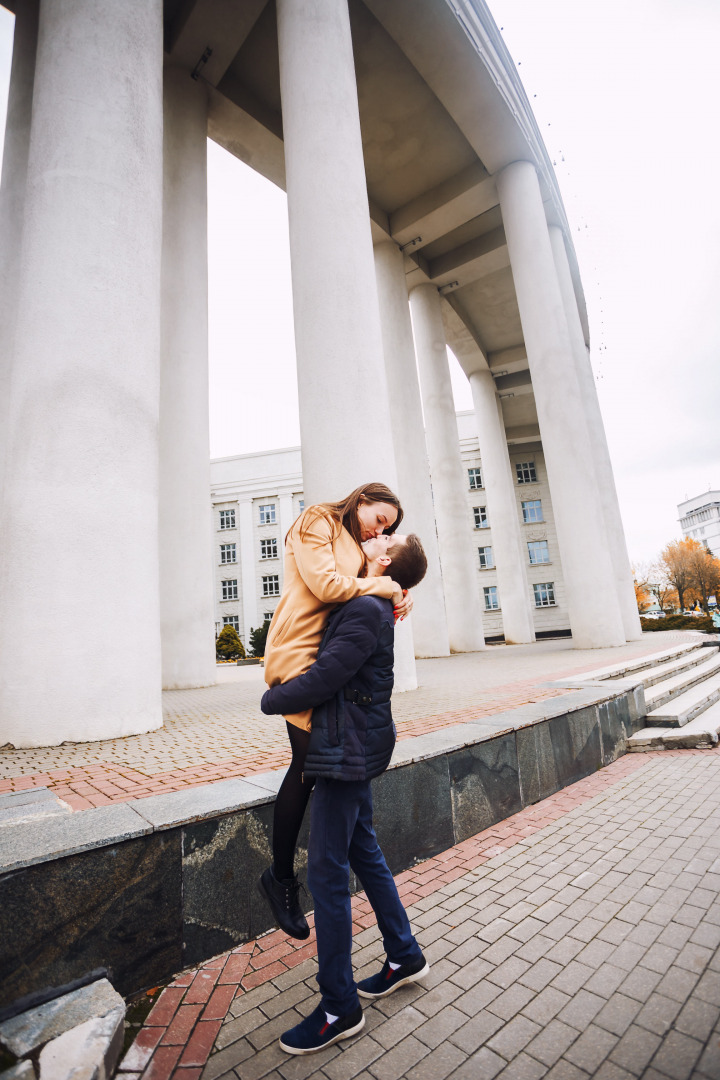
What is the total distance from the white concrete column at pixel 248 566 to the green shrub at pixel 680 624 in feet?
78.7

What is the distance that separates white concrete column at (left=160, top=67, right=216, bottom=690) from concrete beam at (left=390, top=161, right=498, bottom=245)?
8.16 m

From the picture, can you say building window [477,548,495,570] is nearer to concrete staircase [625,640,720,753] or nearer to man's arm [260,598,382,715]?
concrete staircase [625,640,720,753]

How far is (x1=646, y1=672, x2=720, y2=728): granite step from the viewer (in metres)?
6.47

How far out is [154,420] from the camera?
6.54 metres

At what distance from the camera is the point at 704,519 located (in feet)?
385

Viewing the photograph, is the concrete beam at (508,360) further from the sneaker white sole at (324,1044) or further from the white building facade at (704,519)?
the white building facade at (704,519)

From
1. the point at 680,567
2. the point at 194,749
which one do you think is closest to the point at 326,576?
the point at 194,749

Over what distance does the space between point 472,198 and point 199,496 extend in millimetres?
13977

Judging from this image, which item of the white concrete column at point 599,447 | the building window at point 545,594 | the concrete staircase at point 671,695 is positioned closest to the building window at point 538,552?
the building window at point 545,594

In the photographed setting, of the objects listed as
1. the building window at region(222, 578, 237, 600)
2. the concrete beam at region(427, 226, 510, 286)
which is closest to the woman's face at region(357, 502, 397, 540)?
the concrete beam at region(427, 226, 510, 286)

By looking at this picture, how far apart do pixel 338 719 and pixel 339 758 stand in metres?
0.13

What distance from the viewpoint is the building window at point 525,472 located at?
38553 mm

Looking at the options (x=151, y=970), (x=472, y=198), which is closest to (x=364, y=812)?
(x=151, y=970)

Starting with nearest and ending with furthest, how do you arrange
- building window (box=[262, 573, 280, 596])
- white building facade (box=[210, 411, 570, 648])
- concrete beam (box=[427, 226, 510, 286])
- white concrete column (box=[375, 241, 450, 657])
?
white concrete column (box=[375, 241, 450, 657]) < concrete beam (box=[427, 226, 510, 286]) < white building facade (box=[210, 411, 570, 648]) < building window (box=[262, 573, 280, 596])
